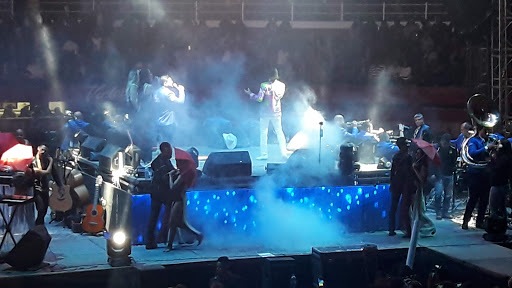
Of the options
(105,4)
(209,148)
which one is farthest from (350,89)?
(105,4)

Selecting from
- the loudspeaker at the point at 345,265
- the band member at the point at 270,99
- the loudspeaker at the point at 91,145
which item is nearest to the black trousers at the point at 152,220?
the loudspeaker at the point at 345,265

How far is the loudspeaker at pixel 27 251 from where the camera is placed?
9969 mm

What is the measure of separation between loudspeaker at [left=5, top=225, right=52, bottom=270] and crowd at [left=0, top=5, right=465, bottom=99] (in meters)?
11.2

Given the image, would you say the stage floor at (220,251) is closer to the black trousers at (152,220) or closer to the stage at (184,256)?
the stage at (184,256)

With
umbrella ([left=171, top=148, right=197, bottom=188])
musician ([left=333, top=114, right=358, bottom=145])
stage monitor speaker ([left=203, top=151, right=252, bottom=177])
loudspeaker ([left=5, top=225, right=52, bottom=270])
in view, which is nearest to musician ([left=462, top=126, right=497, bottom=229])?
musician ([left=333, top=114, right=358, bottom=145])

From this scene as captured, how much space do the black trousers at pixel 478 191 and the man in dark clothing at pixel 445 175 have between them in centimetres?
50

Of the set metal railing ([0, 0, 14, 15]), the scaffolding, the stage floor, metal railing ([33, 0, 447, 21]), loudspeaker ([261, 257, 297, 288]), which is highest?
metal railing ([33, 0, 447, 21])

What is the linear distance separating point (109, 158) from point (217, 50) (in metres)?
8.65

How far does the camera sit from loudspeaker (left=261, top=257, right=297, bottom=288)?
1070 centimetres

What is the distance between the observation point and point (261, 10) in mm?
22938

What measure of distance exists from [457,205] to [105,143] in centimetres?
668

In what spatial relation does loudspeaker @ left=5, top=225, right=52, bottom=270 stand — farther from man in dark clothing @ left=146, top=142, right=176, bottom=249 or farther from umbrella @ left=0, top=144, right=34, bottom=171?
umbrella @ left=0, top=144, right=34, bottom=171

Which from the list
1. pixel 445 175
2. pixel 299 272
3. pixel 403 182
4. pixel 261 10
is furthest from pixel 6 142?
pixel 261 10

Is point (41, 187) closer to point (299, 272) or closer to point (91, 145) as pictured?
point (91, 145)
